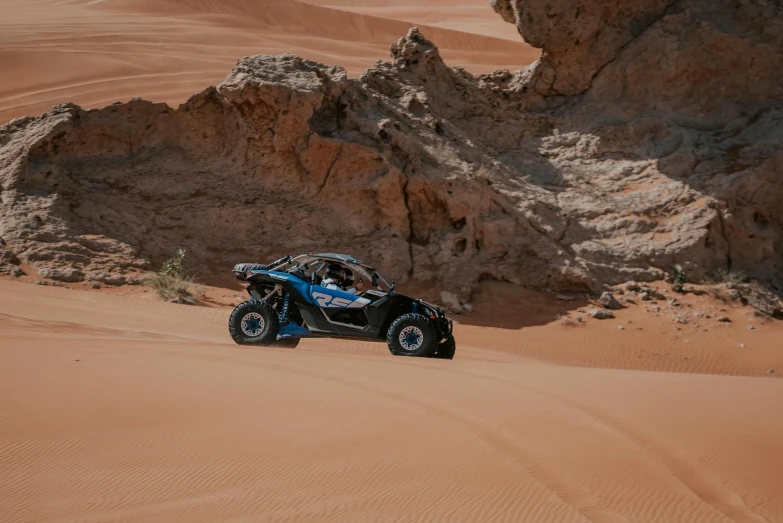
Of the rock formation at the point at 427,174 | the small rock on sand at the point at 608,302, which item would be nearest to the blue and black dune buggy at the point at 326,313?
the rock formation at the point at 427,174

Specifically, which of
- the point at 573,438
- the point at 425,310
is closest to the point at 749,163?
the point at 425,310

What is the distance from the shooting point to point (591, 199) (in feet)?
58.2

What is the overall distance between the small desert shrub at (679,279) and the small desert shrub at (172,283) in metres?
8.73

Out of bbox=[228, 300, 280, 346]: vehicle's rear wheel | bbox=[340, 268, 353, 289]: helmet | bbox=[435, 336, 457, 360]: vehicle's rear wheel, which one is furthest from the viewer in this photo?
bbox=[340, 268, 353, 289]: helmet

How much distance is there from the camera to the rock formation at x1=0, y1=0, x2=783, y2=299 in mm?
16125

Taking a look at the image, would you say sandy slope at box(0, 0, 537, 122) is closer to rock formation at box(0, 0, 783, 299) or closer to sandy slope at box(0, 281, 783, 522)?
rock formation at box(0, 0, 783, 299)

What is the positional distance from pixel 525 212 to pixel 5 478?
12791 mm

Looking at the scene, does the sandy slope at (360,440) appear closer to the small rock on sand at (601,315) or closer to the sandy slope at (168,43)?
the small rock on sand at (601,315)

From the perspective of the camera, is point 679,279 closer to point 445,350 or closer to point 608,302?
point 608,302

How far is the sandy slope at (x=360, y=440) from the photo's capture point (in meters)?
5.18

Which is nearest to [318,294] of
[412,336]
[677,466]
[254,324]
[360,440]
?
[254,324]

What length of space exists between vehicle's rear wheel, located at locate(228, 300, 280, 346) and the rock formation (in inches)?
206

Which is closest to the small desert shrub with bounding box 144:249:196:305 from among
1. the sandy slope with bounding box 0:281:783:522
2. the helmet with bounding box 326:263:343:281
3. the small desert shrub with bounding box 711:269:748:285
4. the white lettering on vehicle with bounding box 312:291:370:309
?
Result: the helmet with bounding box 326:263:343:281

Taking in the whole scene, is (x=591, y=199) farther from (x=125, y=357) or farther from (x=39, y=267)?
(x=125, y=357)
